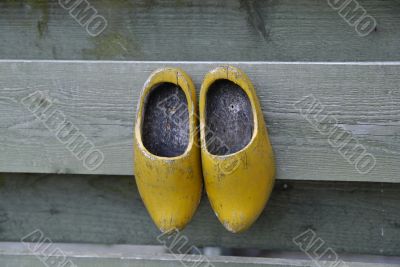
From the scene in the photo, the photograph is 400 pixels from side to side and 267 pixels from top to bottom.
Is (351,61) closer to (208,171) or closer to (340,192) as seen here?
(340,192)

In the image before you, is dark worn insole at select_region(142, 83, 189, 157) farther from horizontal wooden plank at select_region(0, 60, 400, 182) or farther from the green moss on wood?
the green moss on wood

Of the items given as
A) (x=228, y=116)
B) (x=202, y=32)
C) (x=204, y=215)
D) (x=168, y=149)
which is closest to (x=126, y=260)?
(x=204, y=215)

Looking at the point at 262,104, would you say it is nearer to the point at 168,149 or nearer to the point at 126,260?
the point at 168,149

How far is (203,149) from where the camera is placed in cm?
108

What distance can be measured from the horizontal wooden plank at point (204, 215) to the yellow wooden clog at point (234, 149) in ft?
0.63

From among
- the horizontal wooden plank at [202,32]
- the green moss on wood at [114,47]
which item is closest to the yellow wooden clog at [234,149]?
the horizontal wooden plank at [202,32]

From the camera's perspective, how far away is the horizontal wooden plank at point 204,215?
4.17 feet

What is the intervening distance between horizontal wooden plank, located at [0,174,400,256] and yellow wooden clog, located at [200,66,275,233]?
Answer: 19 cm

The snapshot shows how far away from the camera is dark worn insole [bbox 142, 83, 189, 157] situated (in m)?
1.18

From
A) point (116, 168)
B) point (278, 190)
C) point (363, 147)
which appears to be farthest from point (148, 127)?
point (363, 147)

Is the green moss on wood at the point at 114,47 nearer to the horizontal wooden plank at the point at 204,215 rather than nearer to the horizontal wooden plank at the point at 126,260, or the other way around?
the horizontal wooden plank at the point at 204,215

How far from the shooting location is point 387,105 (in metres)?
1.13

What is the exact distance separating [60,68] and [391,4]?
31.7 inches

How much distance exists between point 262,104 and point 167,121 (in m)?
0.23
